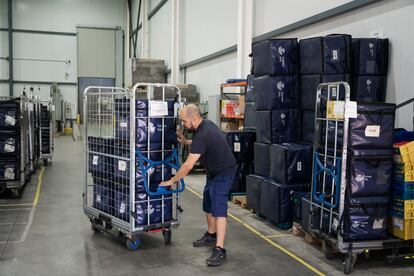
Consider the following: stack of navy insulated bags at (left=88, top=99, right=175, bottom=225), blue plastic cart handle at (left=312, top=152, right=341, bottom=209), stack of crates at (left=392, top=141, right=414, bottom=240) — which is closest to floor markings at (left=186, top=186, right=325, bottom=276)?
blue plastic cart handle at (left=312, top=152, right=341, bottom=209)

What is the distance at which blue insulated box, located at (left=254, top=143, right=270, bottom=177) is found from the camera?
6668 mm

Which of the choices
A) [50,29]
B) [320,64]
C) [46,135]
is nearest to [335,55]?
[320,64]

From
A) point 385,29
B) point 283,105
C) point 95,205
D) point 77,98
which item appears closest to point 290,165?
point 283,105

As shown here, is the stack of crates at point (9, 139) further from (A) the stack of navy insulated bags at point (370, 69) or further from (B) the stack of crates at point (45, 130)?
(A) the stack of navy insulated bags at point (370, 69)

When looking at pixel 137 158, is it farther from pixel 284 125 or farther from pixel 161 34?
pixel 161 34

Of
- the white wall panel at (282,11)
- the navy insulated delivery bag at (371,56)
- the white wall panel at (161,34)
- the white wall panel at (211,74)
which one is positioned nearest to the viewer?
the navy insulated delivery bag at (371,56)

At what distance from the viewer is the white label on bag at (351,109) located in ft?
14.8

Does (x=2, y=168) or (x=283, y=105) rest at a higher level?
(x=283, y=105)

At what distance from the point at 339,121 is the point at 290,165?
1489 mm

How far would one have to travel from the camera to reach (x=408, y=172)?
4.64m

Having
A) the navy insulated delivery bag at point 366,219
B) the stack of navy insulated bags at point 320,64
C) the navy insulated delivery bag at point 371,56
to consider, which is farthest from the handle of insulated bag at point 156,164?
the navy insulated delivery bag at point 371,56

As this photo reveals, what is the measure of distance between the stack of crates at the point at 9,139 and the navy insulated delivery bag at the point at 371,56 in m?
5.92

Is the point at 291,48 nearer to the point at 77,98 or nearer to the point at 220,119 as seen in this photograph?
the point at 220,119

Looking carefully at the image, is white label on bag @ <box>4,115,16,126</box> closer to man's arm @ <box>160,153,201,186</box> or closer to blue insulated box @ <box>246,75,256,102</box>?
blue insulated box @ <box>246,75,256,102</box>
